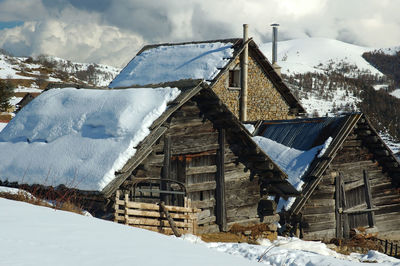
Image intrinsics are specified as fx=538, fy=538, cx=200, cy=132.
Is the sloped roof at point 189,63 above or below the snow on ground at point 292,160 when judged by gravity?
above

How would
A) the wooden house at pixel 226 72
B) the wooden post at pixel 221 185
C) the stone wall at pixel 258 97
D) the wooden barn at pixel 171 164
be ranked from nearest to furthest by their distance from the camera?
the wooden barn at pixel 171 164 → the wooden post at pixel 221 185 → the wooden house at pixel 226 72 → the stone wall at pixel 258 97

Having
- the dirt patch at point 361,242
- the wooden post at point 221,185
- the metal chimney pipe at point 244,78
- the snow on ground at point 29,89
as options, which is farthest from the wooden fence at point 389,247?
the snow on ground at point 29,89

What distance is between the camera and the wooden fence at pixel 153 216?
1247 centimetres

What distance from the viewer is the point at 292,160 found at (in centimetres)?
1864

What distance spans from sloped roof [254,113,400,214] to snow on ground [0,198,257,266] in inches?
389

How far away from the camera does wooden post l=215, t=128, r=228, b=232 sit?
1527cm

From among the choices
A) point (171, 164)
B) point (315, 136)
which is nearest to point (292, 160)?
point (315, 136)

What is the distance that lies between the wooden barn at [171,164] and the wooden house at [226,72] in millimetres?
11450

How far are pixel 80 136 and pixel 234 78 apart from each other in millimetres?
16678

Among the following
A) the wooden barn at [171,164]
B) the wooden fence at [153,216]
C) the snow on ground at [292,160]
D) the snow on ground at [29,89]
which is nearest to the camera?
the wooden fence at [153,216]

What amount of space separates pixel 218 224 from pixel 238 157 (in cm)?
202

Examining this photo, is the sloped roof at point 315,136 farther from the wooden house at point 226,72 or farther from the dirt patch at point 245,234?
the wooden house at point 226,72

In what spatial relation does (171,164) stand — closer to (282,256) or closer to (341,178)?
(282,256)

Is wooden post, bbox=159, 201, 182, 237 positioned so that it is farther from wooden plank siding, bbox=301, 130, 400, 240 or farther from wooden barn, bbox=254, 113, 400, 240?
wooden plank siding, bbox=301, 130, 400, 240
